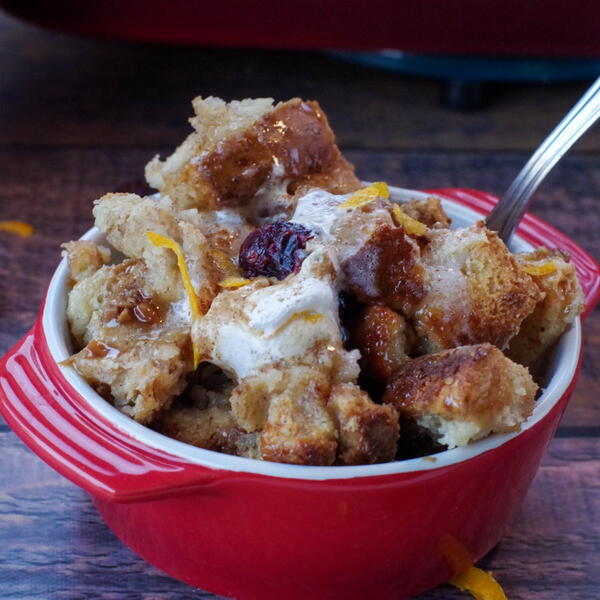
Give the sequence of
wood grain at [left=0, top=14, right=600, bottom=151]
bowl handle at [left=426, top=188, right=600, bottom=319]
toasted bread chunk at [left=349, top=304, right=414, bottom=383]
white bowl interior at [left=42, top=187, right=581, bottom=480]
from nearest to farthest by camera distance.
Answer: white bowl interior at [left=42, top=187, right=581, bottom=480] → toasted bread chunk at [left=349, top=304, right=414, bottom=383] → bowl handle at [left=426, top=188, right=600, bottom=319] → wood grain at [left=0, top=14, right=600, bottom=151]

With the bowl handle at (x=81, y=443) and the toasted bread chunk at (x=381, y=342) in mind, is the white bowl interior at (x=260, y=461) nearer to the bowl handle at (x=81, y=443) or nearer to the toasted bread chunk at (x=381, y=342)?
the bowl handle at (x=81, y=443)

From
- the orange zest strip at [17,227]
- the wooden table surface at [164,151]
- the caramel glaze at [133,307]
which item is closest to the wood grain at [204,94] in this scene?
the wooden table surface at [164,151]

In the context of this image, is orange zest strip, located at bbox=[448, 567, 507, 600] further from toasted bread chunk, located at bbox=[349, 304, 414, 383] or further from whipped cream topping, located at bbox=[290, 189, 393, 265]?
whipped cream topping, located at bbox=[290, 189, 393, 265]

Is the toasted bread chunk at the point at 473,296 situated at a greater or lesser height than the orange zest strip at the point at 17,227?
greater

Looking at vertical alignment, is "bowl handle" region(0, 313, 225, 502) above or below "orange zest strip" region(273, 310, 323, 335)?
below

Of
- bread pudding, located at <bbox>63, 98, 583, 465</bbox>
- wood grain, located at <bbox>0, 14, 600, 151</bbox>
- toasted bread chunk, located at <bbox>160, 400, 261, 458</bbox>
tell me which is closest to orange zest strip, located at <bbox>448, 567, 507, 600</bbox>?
bread pudding, located at <bbox>63, 98, 583, 465</bbox>

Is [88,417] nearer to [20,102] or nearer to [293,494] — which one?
[293,494]

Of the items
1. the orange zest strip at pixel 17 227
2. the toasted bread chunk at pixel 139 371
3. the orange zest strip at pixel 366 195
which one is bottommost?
the orange zest strip at pixel 17 227
